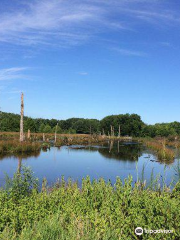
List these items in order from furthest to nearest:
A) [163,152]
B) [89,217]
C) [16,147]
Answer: [16,147], [163,152], [89,217]

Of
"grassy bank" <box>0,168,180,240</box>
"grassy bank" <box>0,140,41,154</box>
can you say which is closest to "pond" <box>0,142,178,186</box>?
"grassy bank" <box>0,140,41,154</box>

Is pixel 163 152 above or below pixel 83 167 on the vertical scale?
above

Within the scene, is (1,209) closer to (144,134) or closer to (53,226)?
(53,226)

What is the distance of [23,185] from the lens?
8.13 metres

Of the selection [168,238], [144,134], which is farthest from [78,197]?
[144,134]

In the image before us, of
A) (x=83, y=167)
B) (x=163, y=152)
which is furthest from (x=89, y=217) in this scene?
(x=163, y=152)

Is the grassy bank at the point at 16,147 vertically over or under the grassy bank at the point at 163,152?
over

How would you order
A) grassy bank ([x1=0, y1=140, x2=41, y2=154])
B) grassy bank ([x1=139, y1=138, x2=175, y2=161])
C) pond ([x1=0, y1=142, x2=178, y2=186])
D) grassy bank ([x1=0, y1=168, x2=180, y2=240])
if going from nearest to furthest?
grassy bank ([x1=0, y1=168, x2=180, y2=240]) → pond ([x1=0, y1=142, x2=178, y2=186]) → grassy bank ([x1=139, y1=138, x2=175, y2=161]) → grassy bank ([x1=0, y1=140, x2=41, y2=154])

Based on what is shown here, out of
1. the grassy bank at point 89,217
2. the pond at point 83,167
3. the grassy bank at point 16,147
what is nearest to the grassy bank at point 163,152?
the pond at point 83,167

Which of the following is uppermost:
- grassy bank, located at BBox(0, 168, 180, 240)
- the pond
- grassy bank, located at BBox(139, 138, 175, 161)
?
grassy bank, located at BBox(0, 168, 180, 240)

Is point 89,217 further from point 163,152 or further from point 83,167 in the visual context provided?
point 163,152

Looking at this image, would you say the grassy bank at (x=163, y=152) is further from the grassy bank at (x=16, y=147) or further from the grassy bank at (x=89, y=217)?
the grassy bank at (x=16, y=147)

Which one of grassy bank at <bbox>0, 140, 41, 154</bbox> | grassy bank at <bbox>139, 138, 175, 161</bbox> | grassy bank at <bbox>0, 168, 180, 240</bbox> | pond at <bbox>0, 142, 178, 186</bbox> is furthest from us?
grassy bank at <bbox>0, 140, 41, 154</bbox>

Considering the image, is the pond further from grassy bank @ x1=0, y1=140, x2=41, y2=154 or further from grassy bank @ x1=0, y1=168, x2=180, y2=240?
grassy bank @ x1=0, y1=168, x2=180, y2=240
